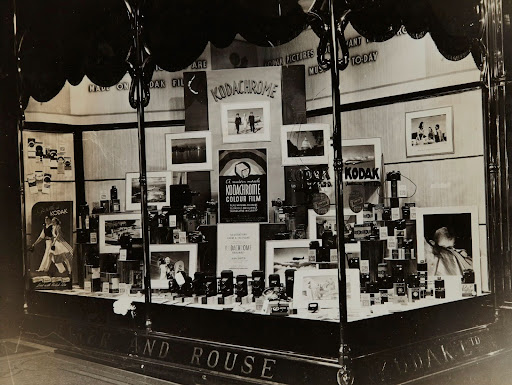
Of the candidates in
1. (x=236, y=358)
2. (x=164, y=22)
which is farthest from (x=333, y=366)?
(x=164, y=22)

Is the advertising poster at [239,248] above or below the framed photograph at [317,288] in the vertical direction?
above

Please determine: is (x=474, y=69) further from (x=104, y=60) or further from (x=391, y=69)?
(x=104, y=60)

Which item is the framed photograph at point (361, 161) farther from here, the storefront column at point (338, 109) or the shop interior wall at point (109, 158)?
the shop interior wall at point (109, 158)

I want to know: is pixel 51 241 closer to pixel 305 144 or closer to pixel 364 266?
pixel 305 144

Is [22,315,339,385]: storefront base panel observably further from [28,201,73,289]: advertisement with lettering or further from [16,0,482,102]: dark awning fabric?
[16,0,482,102]: dark awning fabric

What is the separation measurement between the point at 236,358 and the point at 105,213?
190 cm

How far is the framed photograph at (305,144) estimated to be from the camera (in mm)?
4145

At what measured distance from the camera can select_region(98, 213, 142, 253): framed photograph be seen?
473 cm

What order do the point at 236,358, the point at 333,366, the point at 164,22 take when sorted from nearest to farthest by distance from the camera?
the point at 333,366, the point at 236,358, the point at 164,22

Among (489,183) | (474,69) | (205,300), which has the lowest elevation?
(205,300)

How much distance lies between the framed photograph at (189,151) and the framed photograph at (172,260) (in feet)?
1.92

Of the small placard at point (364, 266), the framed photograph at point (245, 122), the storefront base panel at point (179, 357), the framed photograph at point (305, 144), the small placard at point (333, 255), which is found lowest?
the storefront base panel at point (179, 357)

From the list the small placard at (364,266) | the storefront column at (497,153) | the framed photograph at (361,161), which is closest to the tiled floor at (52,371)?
the small placard at (364,266)

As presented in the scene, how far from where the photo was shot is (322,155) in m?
4.14
